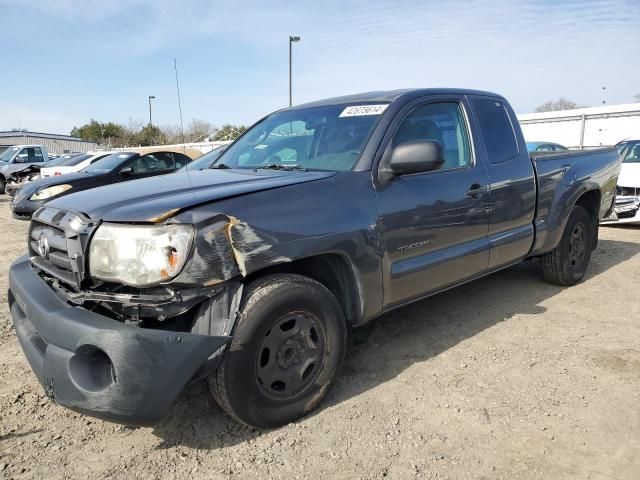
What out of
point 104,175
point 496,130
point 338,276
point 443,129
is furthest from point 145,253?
point 104,175

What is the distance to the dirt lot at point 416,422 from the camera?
242 cm

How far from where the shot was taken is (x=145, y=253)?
89.4 inches

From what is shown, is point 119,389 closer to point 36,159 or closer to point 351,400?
point 351,400

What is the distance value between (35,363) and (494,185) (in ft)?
10.6

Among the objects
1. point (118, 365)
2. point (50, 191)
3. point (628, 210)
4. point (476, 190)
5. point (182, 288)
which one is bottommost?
point (628, 210)

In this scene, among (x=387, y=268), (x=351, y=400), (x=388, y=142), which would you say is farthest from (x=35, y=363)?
(x=388, y=142)

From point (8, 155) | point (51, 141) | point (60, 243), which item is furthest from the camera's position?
point (51, 141)

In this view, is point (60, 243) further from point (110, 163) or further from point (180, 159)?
point (180, 159)

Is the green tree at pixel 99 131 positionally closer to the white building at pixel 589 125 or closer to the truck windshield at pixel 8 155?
the truck windshield at pixel 8 155

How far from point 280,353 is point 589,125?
22.2 meters

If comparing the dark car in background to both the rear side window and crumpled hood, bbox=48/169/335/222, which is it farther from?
the rear side window

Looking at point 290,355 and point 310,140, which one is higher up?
point 310,140

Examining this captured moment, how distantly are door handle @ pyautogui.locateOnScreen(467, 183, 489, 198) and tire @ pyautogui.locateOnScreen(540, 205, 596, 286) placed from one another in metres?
1.62

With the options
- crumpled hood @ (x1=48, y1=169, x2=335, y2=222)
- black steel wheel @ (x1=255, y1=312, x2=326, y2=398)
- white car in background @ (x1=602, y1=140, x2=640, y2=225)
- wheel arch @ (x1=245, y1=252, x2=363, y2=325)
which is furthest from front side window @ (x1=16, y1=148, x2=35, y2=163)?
black steel wheel @ (x1=255, y1=312, x2=326, y2=398)
